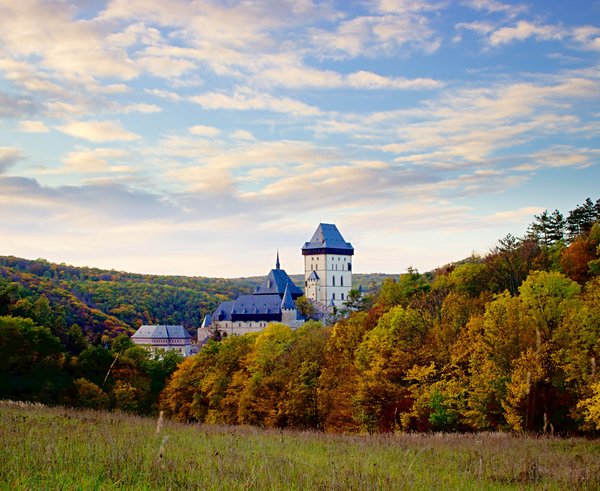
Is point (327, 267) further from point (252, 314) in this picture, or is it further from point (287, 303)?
point (252, 314)

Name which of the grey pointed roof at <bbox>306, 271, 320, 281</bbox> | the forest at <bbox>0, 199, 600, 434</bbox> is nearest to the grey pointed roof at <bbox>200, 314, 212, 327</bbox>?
the grey pointed roof at <bbox>306, 271, 320, 281</bbox>

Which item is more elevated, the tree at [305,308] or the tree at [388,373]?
the tree at [305,308]

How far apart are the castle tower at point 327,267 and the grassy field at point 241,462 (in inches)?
6899

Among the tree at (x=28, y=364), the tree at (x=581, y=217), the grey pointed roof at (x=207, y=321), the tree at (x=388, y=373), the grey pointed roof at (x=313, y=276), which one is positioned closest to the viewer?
the tree at (x=388, y=373)

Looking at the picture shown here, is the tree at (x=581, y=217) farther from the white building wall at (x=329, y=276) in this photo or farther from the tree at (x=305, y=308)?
the white building wall at (x=329, y=276)

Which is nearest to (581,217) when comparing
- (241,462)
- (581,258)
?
(581,258)

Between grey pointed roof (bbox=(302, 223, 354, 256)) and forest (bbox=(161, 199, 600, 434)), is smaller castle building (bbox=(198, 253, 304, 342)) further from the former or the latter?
forest (bbox=(161, 199, 600, 434))

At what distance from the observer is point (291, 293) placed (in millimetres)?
167625

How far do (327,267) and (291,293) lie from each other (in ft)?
89.1

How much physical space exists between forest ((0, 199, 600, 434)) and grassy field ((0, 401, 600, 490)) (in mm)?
3525

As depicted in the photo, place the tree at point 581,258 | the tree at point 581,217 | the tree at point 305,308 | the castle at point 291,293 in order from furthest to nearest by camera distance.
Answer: the tree at point 305,308 → the castle at point 291,293 → the tree at point 581,217 → the tree at point 581,258

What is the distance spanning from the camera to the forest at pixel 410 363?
98.4 feet

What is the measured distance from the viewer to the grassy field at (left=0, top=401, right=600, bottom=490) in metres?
8.57

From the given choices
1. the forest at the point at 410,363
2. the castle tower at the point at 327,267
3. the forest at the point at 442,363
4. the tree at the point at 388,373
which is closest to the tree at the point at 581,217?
the forest at the point at 410,363
